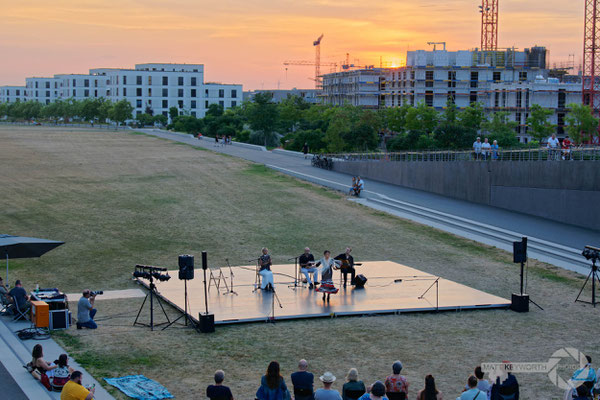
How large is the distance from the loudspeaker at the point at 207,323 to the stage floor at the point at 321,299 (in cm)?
48

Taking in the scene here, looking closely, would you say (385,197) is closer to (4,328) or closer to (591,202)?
(591,202)

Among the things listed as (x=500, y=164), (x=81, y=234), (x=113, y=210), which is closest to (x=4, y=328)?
(x=81, y=234)

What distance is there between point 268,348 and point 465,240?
15.5m

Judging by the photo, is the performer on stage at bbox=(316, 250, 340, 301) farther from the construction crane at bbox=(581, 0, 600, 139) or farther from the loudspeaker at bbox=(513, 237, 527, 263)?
the construction crane at bbox=(581, 0, 600, 139)

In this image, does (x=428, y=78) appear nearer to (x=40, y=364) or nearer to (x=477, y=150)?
(x=477, y=150)

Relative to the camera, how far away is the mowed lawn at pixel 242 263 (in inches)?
550

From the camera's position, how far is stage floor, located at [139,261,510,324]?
17.3 meters

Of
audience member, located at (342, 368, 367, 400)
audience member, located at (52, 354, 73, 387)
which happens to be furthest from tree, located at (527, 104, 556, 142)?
audience member, located at (52, 354, 73, 387)

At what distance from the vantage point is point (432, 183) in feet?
132

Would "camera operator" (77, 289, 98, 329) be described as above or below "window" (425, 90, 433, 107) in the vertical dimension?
below

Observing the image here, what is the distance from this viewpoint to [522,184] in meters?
33.5

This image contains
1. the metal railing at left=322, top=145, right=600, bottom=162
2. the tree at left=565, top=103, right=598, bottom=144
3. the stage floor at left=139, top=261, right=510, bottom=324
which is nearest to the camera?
the stage floor at left=139, top=261, right=510, bottom=324

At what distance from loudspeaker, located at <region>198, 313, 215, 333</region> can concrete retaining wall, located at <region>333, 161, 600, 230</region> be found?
63.8ft

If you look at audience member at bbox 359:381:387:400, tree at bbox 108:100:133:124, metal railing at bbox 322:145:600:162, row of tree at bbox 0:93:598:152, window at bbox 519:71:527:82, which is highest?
window at bbox 519:71:527:82
